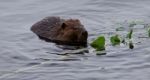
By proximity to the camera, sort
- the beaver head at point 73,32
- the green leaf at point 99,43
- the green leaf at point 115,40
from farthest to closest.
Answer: the beaver head at point 73,32 < the green leaf at point 115,40 < the green leaf at point 99,43

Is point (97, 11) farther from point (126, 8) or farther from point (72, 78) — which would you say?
point (72, 78)

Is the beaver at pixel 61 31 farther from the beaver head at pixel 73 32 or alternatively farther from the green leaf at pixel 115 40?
the green leaf at pixel 115 40

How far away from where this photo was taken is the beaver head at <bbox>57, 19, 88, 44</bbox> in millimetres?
10596

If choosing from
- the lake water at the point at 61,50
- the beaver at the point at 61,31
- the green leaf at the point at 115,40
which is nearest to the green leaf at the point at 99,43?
the lake water at the point at 61,50

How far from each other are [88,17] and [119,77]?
15.1ft

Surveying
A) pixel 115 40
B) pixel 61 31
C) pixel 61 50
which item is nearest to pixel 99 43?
pixel 115 40

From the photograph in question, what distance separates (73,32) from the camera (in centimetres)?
1087

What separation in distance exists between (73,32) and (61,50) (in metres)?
0.80

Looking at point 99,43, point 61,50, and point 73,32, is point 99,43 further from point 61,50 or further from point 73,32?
point 73,32

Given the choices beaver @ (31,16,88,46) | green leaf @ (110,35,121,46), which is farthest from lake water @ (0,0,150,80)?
beaver @ (31,16,88,46)

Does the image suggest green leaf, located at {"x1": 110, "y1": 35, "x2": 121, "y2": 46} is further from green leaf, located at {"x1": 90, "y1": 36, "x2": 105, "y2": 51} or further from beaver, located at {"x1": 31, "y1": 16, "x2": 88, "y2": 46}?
beaver, located at {"x1": 31, "y1": 16, "x2": 88, "y2": 46}

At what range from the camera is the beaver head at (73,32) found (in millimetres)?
10596

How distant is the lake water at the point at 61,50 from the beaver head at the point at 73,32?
0.24 metres

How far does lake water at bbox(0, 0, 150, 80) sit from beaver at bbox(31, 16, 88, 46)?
211 mm
